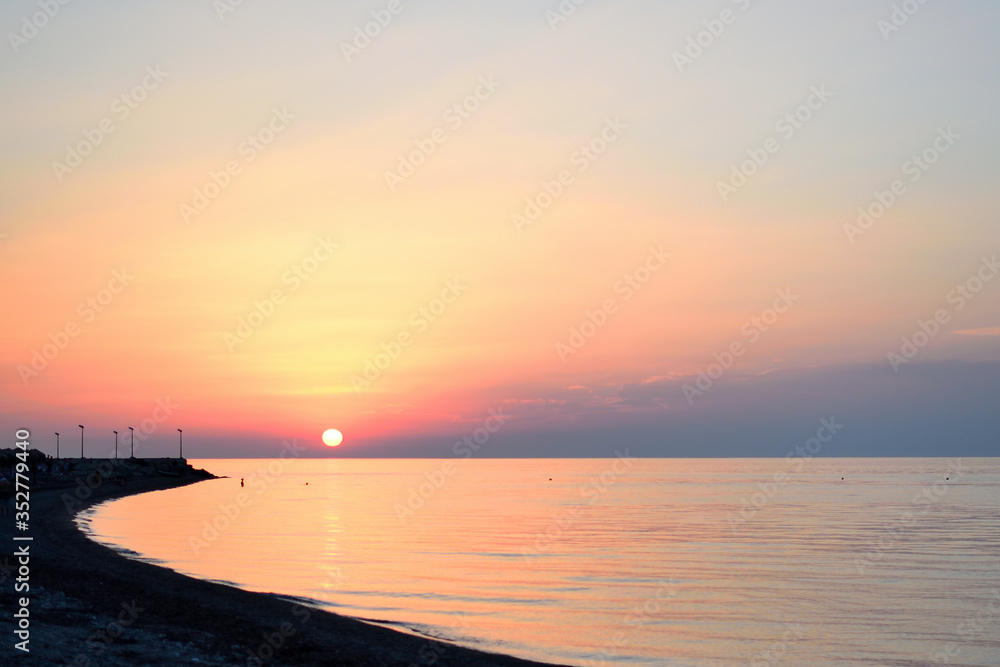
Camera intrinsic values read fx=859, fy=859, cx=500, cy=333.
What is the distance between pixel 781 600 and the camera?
32094 millimetres

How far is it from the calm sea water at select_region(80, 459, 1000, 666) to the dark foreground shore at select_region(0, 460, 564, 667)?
9.69 ft

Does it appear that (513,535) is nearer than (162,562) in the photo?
No

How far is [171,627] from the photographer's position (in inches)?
791

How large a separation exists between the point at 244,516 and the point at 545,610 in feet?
181

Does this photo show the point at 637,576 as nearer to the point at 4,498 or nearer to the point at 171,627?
the point at 171,627

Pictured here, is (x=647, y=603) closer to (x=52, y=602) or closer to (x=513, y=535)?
(x=52, y=602)

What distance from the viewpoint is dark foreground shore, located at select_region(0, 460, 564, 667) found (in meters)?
16.6

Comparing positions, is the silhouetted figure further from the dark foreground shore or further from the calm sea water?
the dark foreground shore

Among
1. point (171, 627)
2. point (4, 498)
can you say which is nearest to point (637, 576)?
point (171, 627)

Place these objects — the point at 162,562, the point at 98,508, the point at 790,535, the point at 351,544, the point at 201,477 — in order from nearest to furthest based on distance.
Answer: the point at 162,562 < the point at 351,544 < the point at 790,535 < the point at 98,508 < the point at 201,477

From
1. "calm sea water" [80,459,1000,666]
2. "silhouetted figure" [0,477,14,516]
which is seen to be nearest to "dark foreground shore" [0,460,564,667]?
"calm sea water" [80,459,1000,666]

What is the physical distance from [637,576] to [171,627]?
23355 millimetres

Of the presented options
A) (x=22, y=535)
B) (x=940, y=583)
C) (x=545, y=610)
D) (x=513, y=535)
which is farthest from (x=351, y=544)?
(x=940, y=583)

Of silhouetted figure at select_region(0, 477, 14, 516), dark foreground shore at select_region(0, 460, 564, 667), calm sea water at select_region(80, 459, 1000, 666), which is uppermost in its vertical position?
silhouetted figure at select_region(0, 477, 14, 516)
